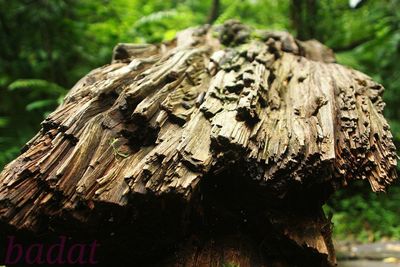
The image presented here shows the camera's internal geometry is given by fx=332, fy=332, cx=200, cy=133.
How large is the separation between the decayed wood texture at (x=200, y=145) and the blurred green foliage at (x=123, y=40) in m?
2.22

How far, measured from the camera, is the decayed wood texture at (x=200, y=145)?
2.22 meters

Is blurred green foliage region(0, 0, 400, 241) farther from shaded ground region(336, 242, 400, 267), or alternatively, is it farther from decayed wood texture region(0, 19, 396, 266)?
decayed wood texture region(0, 19, 396, 266)

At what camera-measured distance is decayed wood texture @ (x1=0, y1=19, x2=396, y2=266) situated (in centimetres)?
222

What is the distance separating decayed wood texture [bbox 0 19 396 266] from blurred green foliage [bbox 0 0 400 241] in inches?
87.6

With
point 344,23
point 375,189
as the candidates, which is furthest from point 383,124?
point 344,23

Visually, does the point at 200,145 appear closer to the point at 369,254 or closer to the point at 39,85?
the point at 369,254

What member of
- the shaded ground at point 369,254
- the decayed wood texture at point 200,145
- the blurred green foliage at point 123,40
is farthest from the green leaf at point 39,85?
the shaded ground at point 369,254

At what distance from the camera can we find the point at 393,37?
5270mm

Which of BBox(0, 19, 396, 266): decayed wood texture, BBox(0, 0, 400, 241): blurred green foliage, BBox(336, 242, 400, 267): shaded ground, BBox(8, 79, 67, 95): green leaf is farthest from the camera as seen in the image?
BBox(0, 0, 400, 241): blurred green foliage

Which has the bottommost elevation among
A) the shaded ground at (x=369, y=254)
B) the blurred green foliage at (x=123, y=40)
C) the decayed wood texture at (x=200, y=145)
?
the shaded ground at (x=369, y=254)

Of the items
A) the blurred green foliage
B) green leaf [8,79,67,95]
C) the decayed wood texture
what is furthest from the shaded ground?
green leaf [8,79,67,95]

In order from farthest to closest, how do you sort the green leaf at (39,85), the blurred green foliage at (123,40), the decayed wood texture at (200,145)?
the blurred green foliage at (123,40), the green leaf at (39,85), the decayed wood texture at (200,145)

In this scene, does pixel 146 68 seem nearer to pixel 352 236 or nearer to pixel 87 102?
pixel 87 102

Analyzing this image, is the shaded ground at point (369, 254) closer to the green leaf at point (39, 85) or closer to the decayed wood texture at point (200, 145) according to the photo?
the decayed wood texture at point (200, 145)
